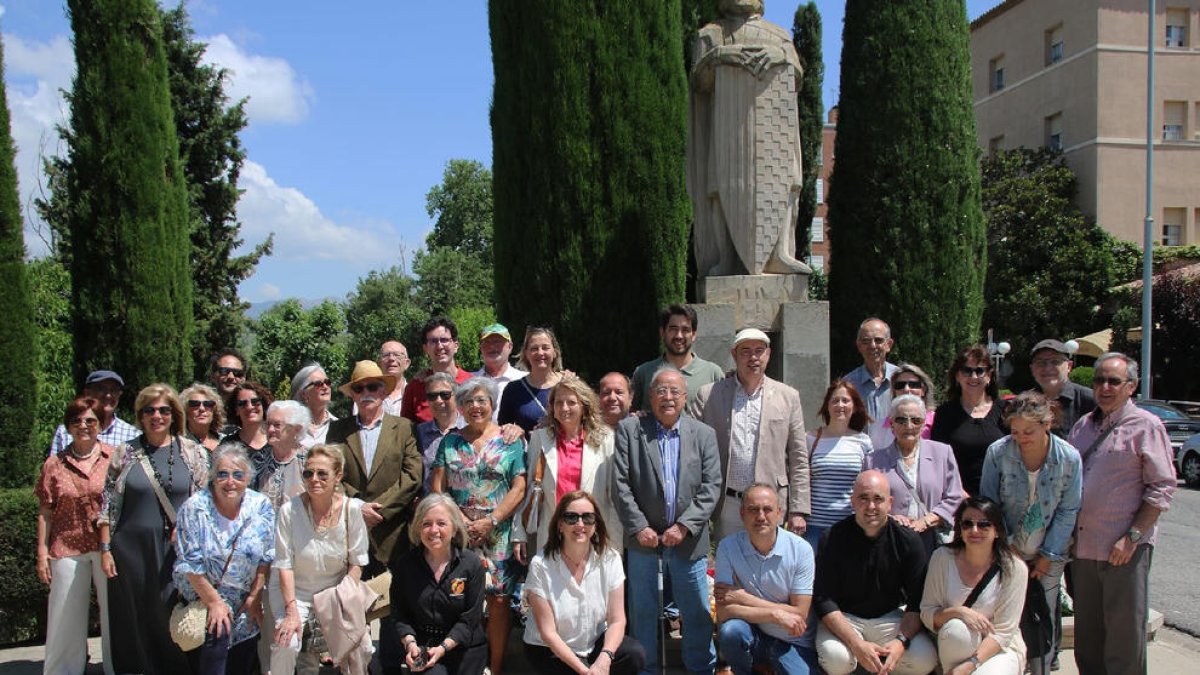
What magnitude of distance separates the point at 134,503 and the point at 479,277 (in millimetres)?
39447

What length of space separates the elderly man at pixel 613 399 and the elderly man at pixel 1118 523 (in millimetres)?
2276

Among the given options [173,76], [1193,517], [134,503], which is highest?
[173,76]

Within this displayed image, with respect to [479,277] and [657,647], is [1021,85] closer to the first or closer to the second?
[479,277]

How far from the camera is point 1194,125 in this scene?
29.1 m

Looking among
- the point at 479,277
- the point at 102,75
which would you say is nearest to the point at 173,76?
the point at 102,75

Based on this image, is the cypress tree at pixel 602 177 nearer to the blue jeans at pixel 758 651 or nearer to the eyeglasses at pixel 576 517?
the eyeglasses at pixel 576 517

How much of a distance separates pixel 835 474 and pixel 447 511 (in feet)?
6.33

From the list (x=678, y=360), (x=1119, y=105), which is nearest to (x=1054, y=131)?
(x=1119, y=105)

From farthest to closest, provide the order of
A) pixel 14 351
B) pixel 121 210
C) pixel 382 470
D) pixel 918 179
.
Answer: pixel 918 179
pixel 121 210
pixel 14 351
pixel 382 470

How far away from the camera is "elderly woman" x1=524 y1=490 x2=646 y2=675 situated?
4145 millimetres

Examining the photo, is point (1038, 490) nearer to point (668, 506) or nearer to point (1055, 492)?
point (1055, 492)

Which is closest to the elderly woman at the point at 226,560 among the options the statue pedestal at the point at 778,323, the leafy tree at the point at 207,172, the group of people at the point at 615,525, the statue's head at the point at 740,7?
the group of people at the point at 615,525

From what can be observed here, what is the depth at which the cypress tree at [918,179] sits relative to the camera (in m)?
10.4

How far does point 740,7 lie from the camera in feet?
22.8
